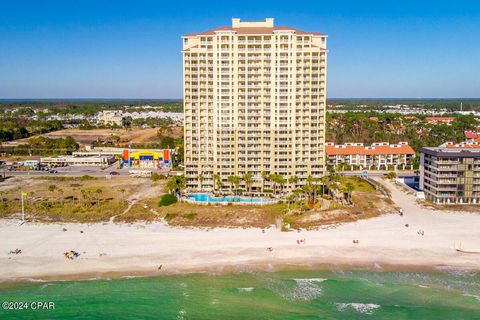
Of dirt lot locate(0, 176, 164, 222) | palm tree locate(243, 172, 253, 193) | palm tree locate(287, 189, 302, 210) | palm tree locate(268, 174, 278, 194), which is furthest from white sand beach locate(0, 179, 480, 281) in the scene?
palm tree locate(243, 172, 253, 193)

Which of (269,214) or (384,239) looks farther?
(269,214)

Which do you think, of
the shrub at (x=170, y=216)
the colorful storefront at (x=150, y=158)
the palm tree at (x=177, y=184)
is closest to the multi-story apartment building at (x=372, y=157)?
the colorful storefront at (x=150, y=158)

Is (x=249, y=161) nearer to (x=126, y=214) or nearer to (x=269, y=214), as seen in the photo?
(x=269, y=214)

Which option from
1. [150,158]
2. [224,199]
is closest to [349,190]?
[224,199]

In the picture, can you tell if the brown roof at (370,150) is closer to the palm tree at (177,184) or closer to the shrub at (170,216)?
the palm tree at (177,184)

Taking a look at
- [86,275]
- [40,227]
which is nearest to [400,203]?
[86,275]

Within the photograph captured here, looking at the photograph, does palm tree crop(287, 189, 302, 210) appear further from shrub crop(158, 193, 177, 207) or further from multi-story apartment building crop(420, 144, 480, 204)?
multi-story apartment building crop(420, 144, 480, 204)
